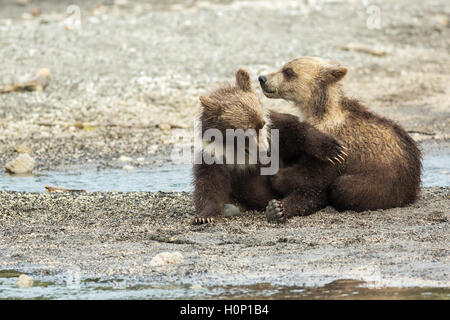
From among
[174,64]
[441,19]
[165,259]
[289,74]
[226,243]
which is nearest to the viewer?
[165,259]

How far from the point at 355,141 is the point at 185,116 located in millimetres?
5681

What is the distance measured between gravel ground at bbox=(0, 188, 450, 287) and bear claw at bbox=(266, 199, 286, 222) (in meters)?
0.07

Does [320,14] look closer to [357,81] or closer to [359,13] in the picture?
[359,13]

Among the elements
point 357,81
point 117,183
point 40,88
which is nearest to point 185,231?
point 117,183

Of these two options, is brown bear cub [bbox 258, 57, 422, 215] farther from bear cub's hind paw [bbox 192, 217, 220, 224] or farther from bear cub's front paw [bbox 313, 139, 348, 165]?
bear cub's hind paw [bbox 192, 217, 220, 224]

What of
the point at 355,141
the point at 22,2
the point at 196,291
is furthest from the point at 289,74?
the point at 22,2

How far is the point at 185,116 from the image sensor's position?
13062 millimetres

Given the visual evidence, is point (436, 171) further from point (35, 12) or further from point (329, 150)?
point (35, 12)

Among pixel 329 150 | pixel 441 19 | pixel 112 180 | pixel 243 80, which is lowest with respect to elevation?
pixel 112 180

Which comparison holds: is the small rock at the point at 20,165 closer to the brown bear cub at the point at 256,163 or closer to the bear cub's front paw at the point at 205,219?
the brown bear cub at the point at 256,163

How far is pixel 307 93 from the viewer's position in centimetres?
793
